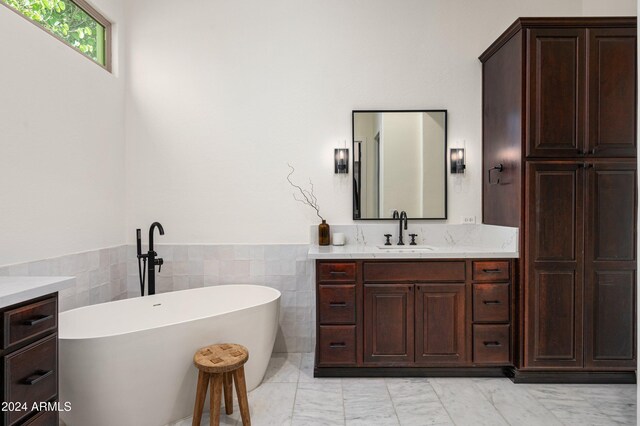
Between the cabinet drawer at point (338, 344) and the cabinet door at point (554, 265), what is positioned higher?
the cabinet door at point (554, 265)

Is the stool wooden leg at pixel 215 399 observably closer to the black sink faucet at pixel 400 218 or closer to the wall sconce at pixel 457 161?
the black sink faucet at pixel 400 218

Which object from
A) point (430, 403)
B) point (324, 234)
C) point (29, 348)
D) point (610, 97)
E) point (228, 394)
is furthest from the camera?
point (324, 234)

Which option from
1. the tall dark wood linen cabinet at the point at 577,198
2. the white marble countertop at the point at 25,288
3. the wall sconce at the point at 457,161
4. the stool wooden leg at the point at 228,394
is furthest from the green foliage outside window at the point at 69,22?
the tall dark wood linen cabinet at the point at 577,198

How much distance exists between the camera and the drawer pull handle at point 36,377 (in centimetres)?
150

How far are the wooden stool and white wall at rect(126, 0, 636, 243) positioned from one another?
134 centimetres

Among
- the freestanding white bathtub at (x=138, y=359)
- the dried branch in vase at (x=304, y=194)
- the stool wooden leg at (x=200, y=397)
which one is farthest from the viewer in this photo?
the dried branch in vase at (x=304, y=194)

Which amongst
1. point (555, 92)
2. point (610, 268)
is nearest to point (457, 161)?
point (555, 92)

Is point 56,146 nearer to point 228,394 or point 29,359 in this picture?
point 29,359

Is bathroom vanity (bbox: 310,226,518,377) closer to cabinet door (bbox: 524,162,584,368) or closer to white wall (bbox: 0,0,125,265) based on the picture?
cabinet door (bbox: 524,162,584,368)

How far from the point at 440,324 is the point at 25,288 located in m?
2.47

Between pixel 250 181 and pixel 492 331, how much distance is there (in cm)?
226

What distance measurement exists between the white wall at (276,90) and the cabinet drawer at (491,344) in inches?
38.6

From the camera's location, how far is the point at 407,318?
2811 mm

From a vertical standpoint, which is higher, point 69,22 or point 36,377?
point 69,22
